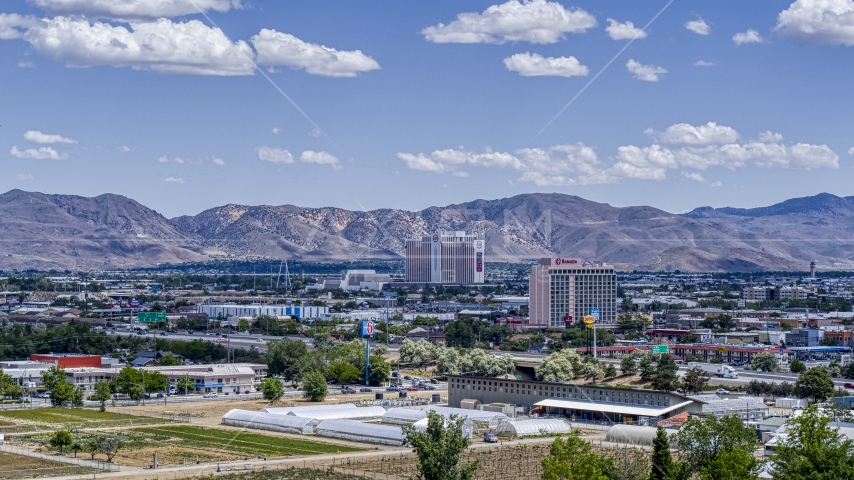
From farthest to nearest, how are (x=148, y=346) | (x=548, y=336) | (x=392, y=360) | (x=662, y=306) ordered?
(x=662, y=306)
(x=548, y=336)
(x=148, y=346)
(x=392, y=360)

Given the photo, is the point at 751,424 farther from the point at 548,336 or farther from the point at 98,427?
the point at 548,336

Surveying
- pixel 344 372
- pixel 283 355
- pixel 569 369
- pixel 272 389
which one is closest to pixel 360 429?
pixel 272 389

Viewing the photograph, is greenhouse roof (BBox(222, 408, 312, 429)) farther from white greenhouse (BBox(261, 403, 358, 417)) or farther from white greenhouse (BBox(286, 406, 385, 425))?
white greenhouse (BBox(261, 403, 358, 417))

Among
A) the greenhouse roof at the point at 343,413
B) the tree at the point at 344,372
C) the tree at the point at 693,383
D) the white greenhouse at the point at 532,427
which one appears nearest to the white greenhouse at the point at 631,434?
the white greenhouse at the point at 532,427

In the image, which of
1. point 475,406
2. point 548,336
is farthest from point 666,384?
point 548,336

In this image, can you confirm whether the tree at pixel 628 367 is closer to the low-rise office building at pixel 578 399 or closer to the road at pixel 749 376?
the road at pixel 749 376
